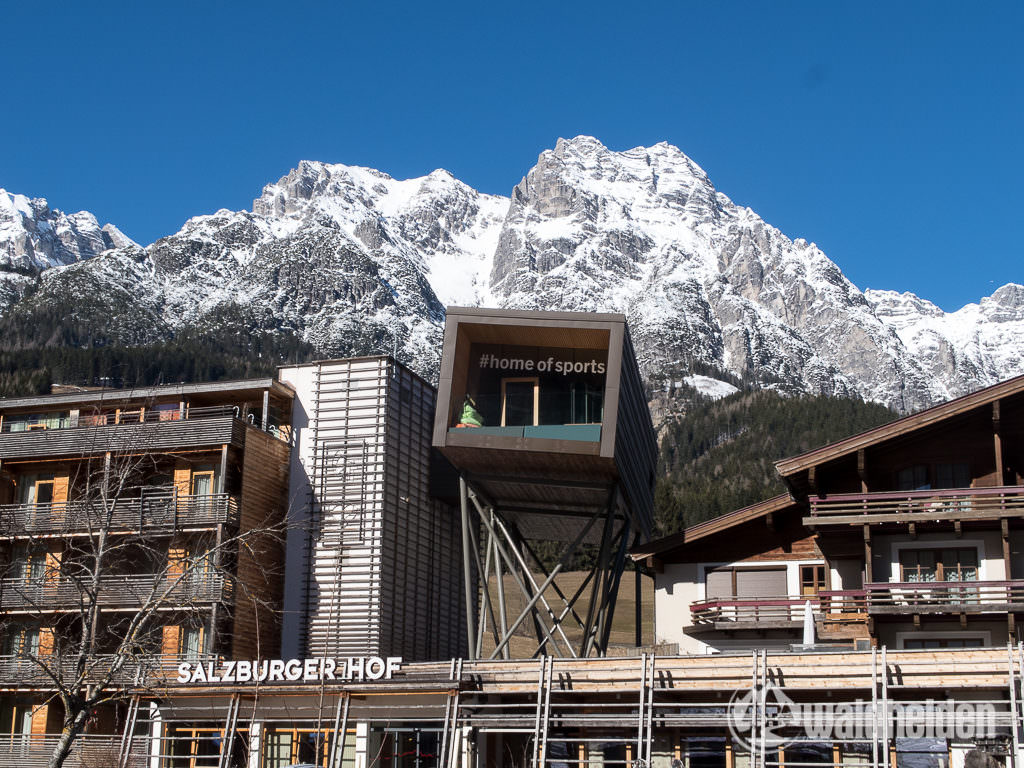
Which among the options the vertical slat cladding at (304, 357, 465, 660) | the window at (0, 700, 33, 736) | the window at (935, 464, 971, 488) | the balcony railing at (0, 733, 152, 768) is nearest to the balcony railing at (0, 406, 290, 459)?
the vertical slat cladding at (304, 357, 465, 660)

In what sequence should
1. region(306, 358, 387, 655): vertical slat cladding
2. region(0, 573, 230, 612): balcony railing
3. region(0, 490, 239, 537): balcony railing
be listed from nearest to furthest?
region(0, 573, 230, 612): balcony railing < region(306, 358, 387, 655): vertical slat cladding < region(0, 490, 239, 537): balcony railing

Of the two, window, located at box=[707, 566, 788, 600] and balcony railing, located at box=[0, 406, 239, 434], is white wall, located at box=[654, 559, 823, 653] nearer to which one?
window, located at box=[707, 566, 788, 600]

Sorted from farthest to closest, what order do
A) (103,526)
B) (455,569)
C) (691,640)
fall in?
(455,569) → (691,640) → (103,526)

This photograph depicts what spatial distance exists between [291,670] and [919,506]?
19.8 metres

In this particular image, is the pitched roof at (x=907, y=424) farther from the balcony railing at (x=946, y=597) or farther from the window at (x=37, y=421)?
the window at (x=37, y=421)

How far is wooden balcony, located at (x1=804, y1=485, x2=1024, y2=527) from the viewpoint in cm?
3619

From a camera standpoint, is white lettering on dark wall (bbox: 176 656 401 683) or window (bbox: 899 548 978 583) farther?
window (bbox: 899 548 978 583)

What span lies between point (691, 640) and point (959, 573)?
9.25 meters

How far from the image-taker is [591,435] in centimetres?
3775

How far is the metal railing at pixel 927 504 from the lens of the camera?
119 feet

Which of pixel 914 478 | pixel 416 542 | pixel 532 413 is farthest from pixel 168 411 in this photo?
pixel 914 478

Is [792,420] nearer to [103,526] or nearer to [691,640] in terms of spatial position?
[691,640]

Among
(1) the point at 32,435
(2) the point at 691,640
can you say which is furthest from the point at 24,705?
(2) the point at 691,640

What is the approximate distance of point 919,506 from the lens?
37.2 metres
